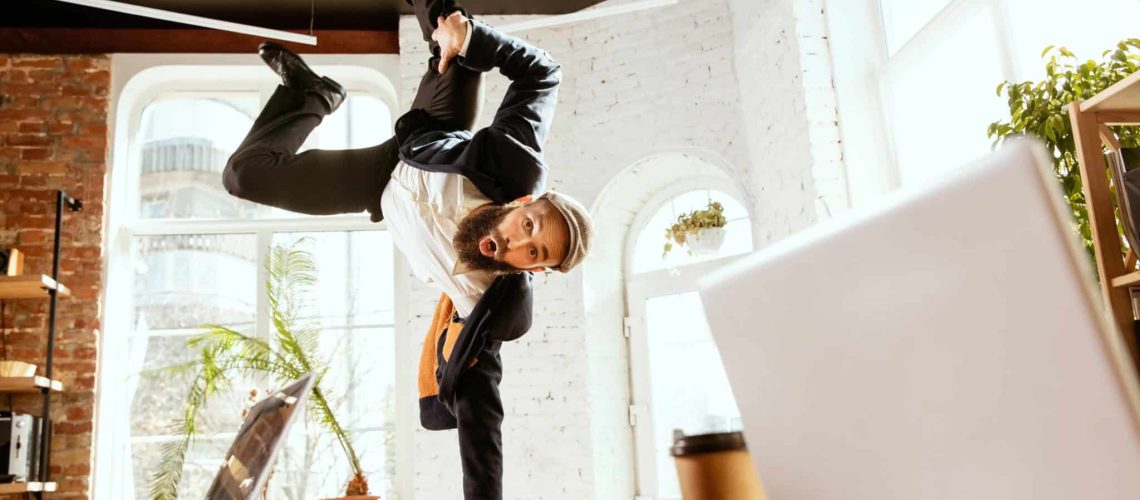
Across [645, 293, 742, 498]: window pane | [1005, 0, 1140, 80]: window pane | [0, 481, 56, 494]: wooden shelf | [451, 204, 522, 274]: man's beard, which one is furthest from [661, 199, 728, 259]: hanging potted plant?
[0, 481, 56, 494]: wooden shelf

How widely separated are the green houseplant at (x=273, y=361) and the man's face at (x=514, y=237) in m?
2.50

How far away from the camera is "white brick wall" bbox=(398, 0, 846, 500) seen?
4.53 meters

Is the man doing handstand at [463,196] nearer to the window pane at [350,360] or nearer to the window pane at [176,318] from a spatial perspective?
the window pane at [350,360]

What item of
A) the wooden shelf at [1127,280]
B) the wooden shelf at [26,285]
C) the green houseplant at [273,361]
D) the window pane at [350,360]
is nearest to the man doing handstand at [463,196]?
the wooden shelf at [1127,280]

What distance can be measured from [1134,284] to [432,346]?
1.79 m

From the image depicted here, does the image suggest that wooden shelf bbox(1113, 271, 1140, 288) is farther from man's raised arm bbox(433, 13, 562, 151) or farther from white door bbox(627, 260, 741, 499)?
white door bbox(627, 260, 741, 499)

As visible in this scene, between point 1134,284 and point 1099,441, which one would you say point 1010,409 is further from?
point 1134,284

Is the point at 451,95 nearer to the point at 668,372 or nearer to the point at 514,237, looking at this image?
the point at 514,237

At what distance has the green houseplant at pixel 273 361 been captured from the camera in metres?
4.61

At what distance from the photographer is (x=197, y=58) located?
212 inches

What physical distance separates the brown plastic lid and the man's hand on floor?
4.96ft

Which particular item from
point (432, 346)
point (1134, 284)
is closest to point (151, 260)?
point (432, 346)

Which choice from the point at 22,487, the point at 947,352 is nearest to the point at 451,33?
the point at 947,352

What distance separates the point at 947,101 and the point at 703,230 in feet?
4.77
